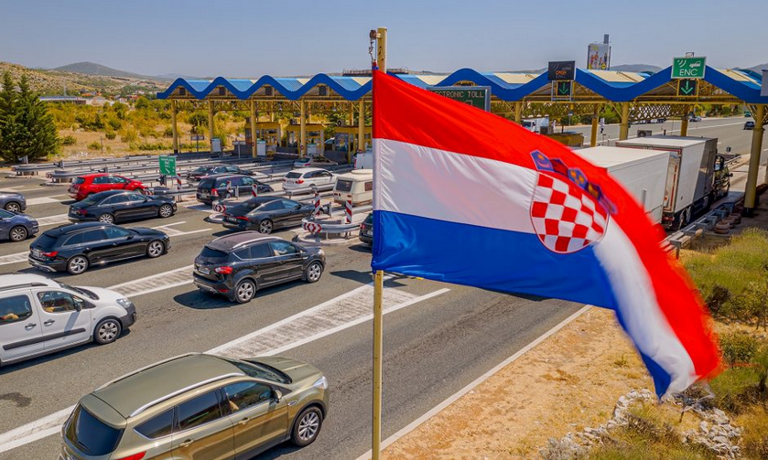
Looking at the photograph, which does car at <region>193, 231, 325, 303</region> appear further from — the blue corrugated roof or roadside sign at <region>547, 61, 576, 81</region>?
roadside sign at <region>547, 61, 576, 81</region>

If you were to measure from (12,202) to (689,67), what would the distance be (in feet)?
102

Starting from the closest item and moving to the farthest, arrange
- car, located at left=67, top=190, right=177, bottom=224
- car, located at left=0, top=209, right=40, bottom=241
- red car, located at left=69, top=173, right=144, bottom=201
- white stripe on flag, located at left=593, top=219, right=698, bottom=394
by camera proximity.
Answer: white stripe on flag, located at left=593, top=219, right=698, bottom=394, car, located at left=0, top=209, right=40, bottom=241, car, located at left=67, top=190, right=177, bottom=224, red car, located at left=69, top=173, right=144, bottom=201

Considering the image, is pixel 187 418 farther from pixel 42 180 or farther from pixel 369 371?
pixel 42 180

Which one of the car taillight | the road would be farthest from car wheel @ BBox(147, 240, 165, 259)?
the car taillight

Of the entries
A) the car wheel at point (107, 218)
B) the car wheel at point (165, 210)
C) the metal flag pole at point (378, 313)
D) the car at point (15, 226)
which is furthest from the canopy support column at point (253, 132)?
the metal flag pole at point (378, 313)

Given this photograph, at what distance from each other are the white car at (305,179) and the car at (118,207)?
671 centimetres

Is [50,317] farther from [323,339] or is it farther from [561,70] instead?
[561,70]

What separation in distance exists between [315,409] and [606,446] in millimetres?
4394

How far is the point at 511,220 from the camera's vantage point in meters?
5.89

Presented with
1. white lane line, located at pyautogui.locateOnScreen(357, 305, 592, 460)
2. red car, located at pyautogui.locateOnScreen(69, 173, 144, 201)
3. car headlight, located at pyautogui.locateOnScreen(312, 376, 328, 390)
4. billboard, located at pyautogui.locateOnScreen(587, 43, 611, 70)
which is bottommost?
white lane line, located at pyautogui.locateOnScreen(357, 305, 592, 460)

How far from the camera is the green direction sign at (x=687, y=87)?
2915 cm

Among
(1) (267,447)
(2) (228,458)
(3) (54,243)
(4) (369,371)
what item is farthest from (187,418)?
(3) (54,243)

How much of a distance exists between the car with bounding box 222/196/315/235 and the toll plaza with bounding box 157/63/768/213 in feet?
33.2

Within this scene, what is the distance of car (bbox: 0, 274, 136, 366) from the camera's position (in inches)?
459
